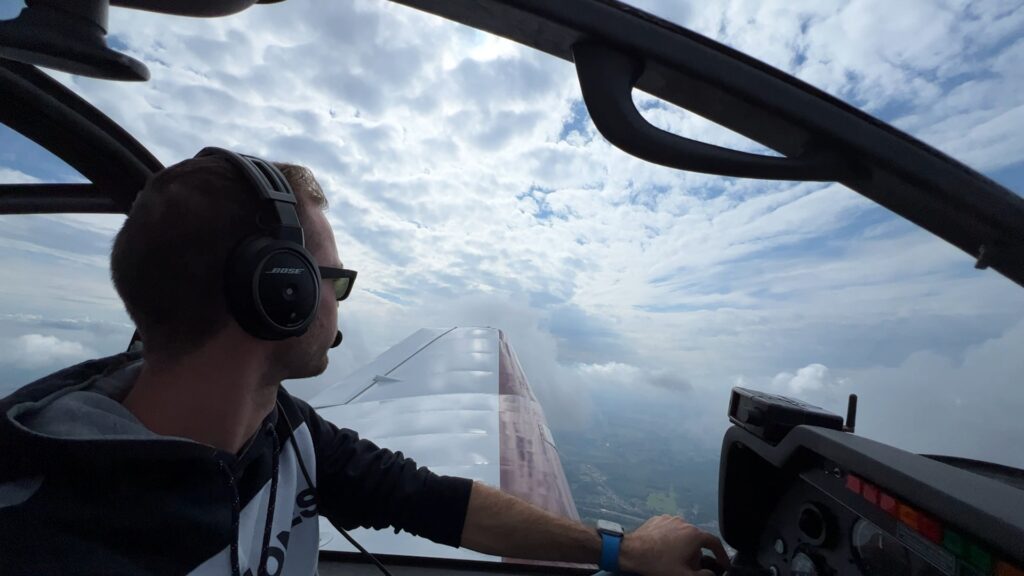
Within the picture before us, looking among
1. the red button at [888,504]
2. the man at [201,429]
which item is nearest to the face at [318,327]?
the man at [201,429]

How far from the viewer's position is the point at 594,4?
836 millimetres

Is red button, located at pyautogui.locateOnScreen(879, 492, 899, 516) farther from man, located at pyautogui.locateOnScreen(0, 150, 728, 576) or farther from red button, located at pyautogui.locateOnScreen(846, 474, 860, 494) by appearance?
man, located at pyautogui.locateOnScreen(0, 150, 728, 576)

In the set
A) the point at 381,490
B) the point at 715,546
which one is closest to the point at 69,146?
the point at 381,490

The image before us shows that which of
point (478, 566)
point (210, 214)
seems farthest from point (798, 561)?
point (210, 214)

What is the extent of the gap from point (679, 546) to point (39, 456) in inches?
55.1

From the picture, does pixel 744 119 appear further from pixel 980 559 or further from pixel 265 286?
pixel 265 286

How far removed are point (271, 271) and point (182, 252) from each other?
201 mm

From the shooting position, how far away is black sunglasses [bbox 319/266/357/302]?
4.43 feet

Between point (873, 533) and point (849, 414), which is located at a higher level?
point (849, 414)

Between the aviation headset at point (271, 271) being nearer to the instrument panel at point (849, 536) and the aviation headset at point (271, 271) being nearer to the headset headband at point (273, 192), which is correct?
the headset headband at point (273, 192)

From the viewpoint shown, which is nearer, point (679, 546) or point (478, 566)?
point (679, 546)

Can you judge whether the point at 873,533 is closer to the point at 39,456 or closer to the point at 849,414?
the point at 849,414

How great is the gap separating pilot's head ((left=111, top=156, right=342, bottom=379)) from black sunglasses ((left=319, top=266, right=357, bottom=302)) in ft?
0.86

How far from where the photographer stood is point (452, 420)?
3.05m
